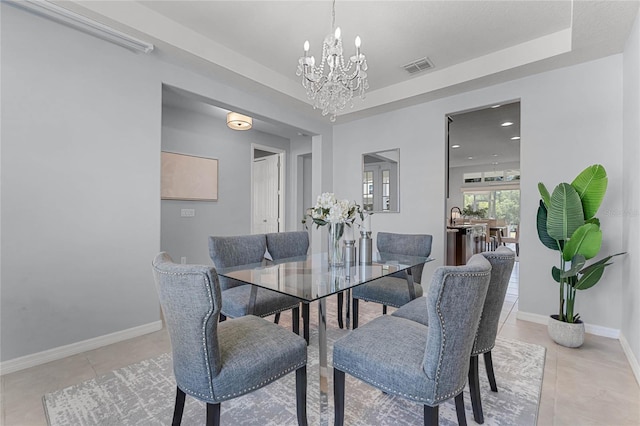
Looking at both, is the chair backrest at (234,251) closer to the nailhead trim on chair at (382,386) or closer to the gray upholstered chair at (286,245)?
the gray upholstered chair at (286,245)

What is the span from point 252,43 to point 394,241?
7.98 feet

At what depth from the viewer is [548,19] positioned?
96.5 inches

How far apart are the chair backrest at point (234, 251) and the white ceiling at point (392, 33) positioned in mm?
1782

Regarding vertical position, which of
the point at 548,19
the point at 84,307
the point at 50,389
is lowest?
the point at 50,389

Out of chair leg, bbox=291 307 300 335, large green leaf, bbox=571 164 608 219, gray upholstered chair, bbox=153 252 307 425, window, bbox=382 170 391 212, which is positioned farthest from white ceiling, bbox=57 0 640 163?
chair leg, bbox=291 307 300 335

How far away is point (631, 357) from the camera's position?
212cm

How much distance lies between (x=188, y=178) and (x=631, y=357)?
16.6 ft

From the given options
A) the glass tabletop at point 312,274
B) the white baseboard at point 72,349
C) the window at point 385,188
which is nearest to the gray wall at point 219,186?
the white baseboard at point 72,349

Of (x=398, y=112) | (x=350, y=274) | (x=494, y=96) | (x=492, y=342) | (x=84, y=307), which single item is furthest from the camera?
(x=398, y=112)

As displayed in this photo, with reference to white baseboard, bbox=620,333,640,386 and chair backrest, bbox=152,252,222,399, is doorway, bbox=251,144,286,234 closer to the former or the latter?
chair backrest, bbox=152,252,222,399

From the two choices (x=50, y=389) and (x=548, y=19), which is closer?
(x=50, y=389)

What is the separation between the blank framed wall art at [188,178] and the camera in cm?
416

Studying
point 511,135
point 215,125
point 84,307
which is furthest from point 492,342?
point 511,135

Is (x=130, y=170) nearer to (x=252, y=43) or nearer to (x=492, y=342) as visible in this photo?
(x=252, y=43)
